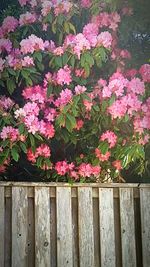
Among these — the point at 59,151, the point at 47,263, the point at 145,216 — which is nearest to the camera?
the point at 47,263

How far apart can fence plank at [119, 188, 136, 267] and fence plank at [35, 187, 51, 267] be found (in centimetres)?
50

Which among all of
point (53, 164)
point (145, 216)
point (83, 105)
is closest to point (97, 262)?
point (145, 216)

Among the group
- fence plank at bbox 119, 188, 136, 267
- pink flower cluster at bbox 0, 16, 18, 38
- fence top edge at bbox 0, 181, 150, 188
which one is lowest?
fence plank at bbox 119, 188, 136, 267

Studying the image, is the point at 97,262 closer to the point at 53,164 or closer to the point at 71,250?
the point at 71,250

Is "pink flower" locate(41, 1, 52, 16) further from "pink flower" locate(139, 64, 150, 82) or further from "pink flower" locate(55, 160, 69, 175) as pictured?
"pink flower" locate(55, 160, 69, 175)

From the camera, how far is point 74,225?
9.36 ft

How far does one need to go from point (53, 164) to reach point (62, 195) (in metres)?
0.26

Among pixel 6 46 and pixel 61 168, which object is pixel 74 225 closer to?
pixel 61 168

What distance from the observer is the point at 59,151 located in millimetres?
3184

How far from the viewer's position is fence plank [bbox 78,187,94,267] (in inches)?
110

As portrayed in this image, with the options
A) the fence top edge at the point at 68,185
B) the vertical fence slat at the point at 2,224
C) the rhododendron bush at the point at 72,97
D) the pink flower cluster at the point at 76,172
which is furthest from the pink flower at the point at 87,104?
the vertical fence slat at the point at 2,224

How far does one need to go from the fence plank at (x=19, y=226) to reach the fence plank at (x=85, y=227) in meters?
0.36

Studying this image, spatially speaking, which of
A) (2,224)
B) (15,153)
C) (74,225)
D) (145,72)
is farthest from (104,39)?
(2,224)

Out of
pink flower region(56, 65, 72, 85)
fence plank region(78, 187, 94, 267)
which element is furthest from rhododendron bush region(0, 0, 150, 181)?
fence plank region(78, 187, 94, 267)
